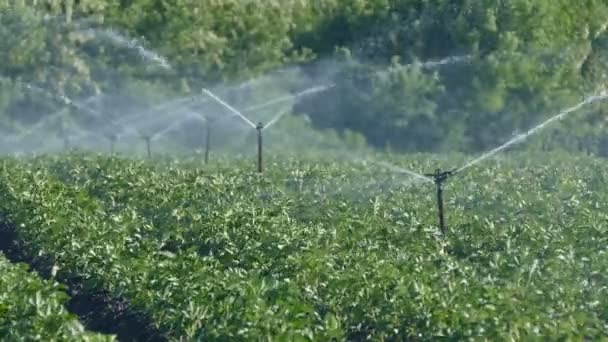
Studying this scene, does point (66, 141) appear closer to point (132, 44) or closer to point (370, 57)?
point (132, 44)

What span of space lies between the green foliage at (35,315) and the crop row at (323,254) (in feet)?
2.83

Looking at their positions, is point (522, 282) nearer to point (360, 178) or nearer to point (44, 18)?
point (360, 178)

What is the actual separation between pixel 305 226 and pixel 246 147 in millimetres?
26700

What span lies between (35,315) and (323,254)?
3.37 metres

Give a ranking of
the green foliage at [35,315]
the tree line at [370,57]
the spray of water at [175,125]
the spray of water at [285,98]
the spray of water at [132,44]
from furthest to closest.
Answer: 1. the spray of water at [132,44]
2. the tree line at [370,57]
3. the spray of water at [285,98]
4. the spray of water at [175,125]
5. the green foliage at [35,315]

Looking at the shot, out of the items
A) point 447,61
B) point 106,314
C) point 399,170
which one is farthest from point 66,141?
point 106,314

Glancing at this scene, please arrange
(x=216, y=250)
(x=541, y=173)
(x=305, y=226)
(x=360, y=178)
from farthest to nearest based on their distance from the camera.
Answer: (x=541, y=173)
(x=360, y=178)
(x=305, y=226)
(x=216, y=250)

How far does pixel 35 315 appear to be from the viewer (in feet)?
37.5

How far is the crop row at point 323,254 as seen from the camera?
11.8 meters

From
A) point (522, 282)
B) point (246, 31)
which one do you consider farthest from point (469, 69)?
point (522, 282)

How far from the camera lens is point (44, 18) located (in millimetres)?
48344

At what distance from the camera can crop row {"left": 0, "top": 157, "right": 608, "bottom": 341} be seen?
463 inches

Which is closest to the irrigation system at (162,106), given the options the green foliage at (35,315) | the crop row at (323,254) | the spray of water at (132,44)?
the spray of water at (132,44)

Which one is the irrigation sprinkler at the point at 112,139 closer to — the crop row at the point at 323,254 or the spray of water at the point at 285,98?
the spray of water at the point at 285,98
